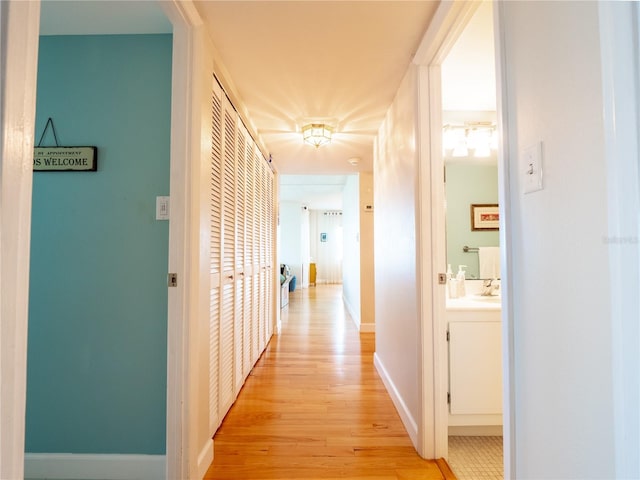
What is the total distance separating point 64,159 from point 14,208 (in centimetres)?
118

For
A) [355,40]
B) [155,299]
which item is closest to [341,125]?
[355,40]

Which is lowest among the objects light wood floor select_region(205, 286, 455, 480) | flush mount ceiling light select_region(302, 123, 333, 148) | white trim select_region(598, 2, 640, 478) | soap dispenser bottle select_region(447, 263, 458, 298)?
light wood floor select_region(205, 286, 455, 480)

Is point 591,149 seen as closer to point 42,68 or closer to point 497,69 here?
point 497,69

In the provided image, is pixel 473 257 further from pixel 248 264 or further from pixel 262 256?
pixel 262 256

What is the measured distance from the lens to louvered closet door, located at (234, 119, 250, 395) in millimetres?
2270

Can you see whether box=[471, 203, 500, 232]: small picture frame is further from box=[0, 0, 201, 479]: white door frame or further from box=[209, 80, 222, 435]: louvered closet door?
box=[0, 0, 201, 479]: white door frame

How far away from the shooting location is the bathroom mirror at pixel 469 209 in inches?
93.4

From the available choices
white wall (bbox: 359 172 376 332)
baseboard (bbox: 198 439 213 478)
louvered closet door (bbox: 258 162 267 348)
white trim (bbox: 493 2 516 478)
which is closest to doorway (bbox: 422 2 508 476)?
white trim (bbox: 493 2 516 478)

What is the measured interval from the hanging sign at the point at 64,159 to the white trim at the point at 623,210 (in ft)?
6.37

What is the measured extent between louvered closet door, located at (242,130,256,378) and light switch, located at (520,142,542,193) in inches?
81.2

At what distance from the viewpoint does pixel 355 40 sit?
163cm

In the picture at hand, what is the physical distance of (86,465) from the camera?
147 cm

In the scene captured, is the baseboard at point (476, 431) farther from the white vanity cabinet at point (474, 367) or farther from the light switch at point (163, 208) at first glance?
the light switch at point (163, 208)

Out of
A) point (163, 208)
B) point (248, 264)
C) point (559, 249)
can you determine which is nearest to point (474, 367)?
point (559, 249)
